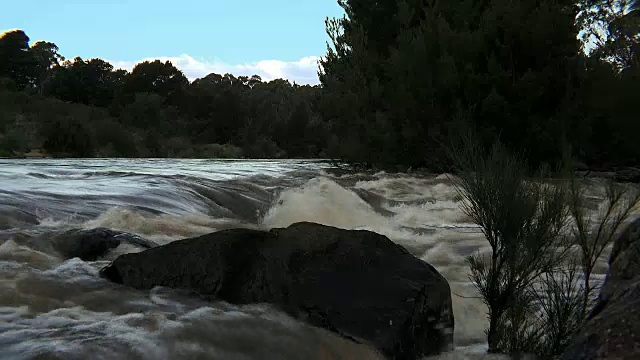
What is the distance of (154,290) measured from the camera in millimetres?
3143

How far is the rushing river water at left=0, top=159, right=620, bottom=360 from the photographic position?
7.87ft

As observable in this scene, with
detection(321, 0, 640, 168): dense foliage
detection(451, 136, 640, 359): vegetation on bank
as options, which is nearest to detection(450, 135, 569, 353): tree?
detection(451, 136, 640, 359): vegetation on bank

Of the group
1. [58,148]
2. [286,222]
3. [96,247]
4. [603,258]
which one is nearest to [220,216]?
[286,222]

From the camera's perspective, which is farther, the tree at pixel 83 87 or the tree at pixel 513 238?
the tree at pixel 83 87

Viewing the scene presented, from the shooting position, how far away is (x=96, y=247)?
415 cm

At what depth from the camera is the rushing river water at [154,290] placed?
2.40 meters

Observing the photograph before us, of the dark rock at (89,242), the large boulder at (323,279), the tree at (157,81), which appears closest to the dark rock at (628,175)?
the dark rock at (89,242)

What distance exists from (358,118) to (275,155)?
99.4 feet

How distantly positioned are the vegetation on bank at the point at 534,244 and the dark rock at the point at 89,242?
8.20 ft

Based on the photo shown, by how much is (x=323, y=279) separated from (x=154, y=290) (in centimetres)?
90

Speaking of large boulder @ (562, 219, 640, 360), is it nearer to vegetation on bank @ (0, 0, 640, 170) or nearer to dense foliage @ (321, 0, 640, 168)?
vegetation on bank @ (0, 0, 640, 170)

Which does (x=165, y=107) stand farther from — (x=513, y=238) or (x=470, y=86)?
(x=513, y=238)

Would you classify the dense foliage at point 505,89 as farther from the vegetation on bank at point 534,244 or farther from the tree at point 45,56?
the tree at point 45,56

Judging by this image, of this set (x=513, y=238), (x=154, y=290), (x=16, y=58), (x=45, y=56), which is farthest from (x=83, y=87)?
(x=513, y=238)
